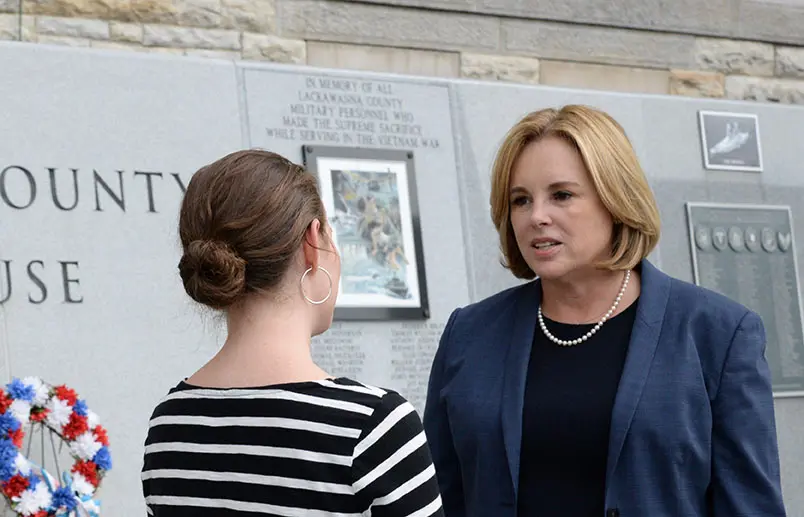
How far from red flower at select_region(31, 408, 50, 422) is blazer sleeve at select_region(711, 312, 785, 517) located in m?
2.73

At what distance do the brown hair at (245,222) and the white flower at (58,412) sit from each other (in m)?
2.84

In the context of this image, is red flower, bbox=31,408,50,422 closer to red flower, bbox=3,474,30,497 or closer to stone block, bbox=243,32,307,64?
red flower, bbox=3,474,30,497

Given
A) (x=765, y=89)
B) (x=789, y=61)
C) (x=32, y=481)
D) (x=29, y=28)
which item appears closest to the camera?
(x=32, y=481)

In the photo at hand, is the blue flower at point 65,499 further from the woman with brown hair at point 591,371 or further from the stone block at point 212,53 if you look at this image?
the stone block at point 212,53

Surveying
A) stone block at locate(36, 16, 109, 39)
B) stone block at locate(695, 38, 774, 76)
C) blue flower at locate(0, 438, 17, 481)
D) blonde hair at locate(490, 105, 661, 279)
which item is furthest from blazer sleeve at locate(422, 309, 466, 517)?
stone block at locate(695, 38, 774, 76)

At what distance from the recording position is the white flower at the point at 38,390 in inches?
181

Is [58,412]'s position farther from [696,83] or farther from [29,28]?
[696,83]

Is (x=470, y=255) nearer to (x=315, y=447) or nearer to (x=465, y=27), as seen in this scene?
(x=465, y=27)

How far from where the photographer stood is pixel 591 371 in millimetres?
2713

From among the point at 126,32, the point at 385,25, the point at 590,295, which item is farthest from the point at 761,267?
the point at 590,295

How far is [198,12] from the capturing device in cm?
629

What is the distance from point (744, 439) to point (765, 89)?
582 centimetres

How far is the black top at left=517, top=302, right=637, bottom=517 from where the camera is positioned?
2602 mm

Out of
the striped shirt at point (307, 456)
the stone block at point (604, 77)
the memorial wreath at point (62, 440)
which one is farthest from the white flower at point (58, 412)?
the stone block at point (604, 77)
